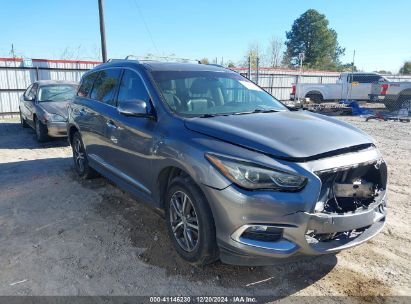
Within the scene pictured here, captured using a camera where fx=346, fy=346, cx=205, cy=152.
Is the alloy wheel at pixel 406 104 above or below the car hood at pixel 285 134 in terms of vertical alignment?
below

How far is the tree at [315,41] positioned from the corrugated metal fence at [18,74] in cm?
4818

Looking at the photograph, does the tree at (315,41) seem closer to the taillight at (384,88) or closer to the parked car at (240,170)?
the taillight at (384,88)

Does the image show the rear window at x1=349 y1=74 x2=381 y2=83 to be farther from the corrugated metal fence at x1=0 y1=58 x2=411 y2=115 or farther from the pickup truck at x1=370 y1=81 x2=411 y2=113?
the corrugated metal fence at x1=0 y1=58 x2=411 y2=115

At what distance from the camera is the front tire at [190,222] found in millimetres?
2834

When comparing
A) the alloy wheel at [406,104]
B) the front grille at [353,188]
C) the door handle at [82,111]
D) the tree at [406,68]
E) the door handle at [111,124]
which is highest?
the tree at [406,68]

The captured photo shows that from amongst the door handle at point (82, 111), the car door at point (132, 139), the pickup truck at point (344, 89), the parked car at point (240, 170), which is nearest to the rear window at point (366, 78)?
the pickup truck at point (344, 89)

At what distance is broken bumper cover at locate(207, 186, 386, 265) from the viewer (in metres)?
2.51

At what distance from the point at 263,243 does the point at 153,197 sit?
143 cm

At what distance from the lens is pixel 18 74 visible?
15.4 m

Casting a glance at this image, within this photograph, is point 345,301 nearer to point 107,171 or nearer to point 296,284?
point 296,284

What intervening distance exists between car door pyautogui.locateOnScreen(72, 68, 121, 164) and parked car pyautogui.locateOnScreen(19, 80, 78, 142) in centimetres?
324

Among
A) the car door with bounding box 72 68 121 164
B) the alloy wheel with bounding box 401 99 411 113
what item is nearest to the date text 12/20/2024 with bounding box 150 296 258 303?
the car door with bounding box 72 68 121 164

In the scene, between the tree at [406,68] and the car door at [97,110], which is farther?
the tree at [406,68]

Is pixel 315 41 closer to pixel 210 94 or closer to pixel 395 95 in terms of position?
pixel 395 95
